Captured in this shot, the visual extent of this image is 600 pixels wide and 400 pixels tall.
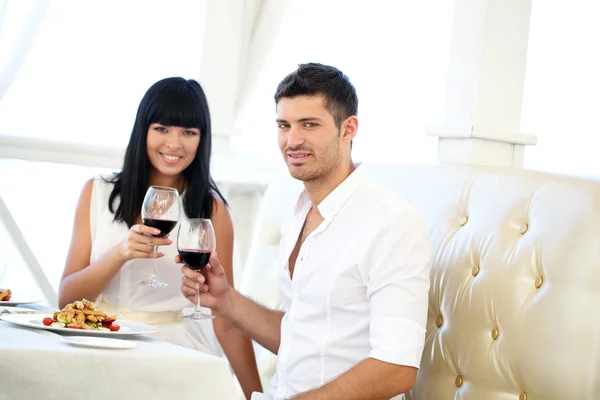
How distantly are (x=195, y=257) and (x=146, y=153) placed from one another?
799 mm

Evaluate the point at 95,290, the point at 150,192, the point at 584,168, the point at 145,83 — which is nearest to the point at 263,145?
the point at 145,83

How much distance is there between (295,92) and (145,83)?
3.99m

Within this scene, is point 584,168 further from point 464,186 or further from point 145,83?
point 464,186

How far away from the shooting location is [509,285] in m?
1.90

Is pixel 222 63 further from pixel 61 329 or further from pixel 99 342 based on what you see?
pixel 99 342

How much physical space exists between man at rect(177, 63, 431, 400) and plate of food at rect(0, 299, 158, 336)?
0.35m

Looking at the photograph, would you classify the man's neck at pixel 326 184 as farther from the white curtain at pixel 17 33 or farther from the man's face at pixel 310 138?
the white curtain at pixel 17 33

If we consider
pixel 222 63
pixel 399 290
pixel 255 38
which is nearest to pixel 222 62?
pixel 222 63

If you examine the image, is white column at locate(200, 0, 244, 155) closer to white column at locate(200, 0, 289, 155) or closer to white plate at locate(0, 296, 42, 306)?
white column at locate(200, 0, 289, 155)

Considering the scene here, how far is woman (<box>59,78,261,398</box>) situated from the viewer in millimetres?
2434

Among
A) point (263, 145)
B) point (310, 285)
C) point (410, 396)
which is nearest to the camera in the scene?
point (310, 285)

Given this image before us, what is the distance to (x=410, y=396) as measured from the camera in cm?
211

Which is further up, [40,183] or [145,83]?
[145,83]

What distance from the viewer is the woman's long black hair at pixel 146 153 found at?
2525 mm
